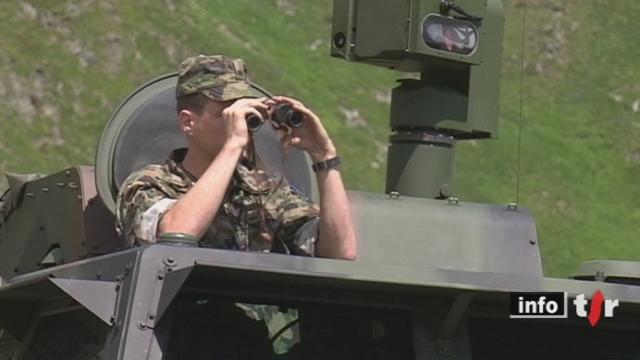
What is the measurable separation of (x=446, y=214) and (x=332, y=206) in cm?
87

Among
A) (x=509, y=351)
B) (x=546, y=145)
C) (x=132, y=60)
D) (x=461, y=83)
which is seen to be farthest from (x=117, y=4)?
(x=509, y=351)

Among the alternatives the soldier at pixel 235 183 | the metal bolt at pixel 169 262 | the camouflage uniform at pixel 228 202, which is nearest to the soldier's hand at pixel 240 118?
the soldier at pixel 235 183

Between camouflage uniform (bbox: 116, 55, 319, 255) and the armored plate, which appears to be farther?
the armored plate

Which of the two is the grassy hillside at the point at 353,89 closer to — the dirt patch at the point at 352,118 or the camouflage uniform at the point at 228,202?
the dirt patch at the point at 352,118

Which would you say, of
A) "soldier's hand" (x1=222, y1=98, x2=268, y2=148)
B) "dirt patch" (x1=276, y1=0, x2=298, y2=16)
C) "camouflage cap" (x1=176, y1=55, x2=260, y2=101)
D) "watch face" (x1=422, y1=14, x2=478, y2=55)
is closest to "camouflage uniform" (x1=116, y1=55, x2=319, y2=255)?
"camouflage cap" (x1=176, y1=55, x2=260, y2=101)

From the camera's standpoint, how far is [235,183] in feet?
15.5

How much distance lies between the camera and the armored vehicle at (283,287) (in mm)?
3844

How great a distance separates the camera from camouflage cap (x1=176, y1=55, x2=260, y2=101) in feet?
15.4

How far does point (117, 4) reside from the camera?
33.6 metres

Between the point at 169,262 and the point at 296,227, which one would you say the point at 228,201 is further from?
the point at 169,262

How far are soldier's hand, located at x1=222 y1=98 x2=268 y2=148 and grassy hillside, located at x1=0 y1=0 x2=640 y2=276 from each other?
24.0 metres

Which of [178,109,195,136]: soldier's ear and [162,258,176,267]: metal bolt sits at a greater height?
[178,109,195,136]: soldier's ear

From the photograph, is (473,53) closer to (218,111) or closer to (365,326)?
(218,111)

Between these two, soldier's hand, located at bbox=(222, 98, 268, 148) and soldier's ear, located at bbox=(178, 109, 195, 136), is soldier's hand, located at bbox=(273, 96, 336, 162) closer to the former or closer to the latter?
soldier's hand, located at bbox=(222, 98, 268, 148)
